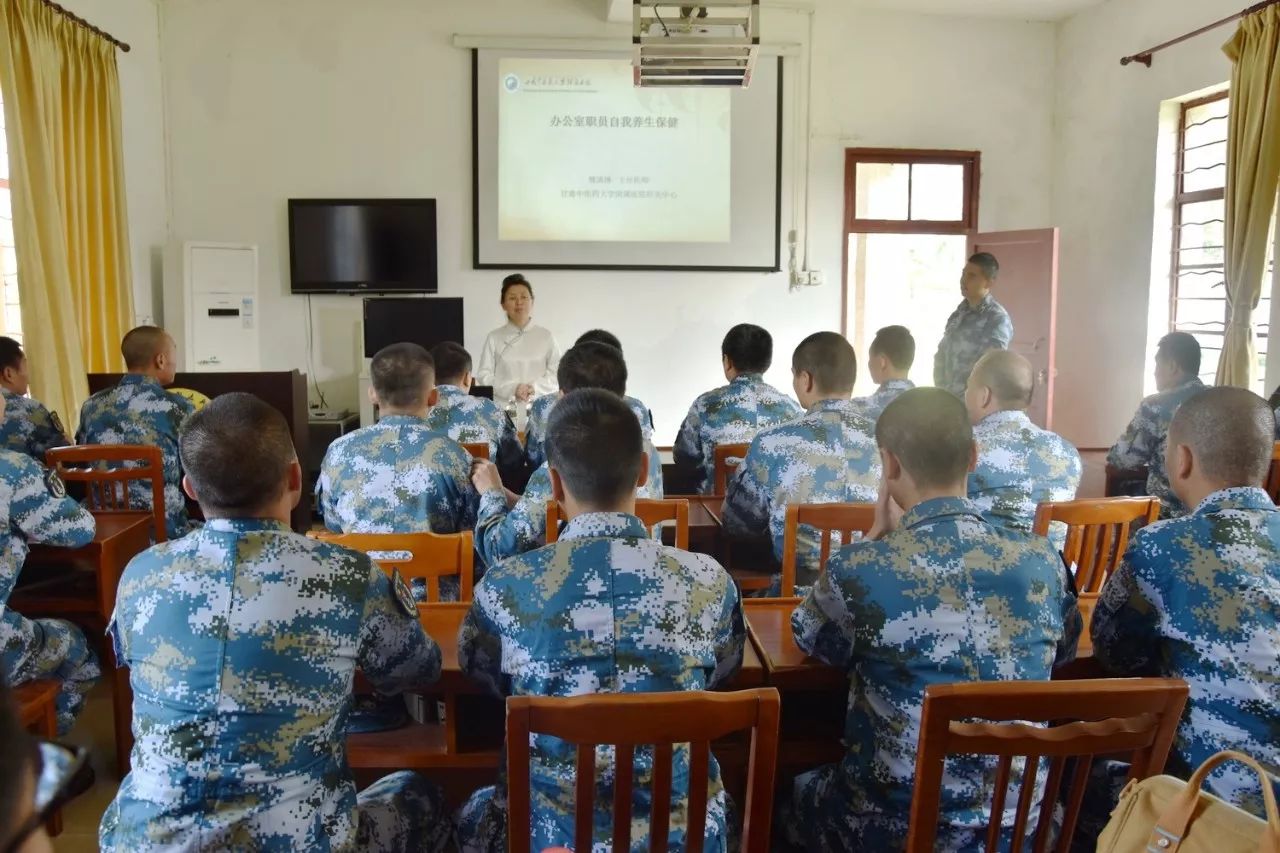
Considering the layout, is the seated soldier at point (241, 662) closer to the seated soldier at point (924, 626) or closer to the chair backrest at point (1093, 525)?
the seated soldier at point (924, 626)

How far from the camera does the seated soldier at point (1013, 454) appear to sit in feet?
9.48

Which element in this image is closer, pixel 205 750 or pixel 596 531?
pixel 205 750

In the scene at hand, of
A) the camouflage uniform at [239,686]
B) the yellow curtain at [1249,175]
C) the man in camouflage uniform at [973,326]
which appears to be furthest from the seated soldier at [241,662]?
the man in camouflage uniform at [973,326]

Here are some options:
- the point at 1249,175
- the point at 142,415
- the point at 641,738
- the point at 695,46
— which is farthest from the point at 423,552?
the point at 1249,175

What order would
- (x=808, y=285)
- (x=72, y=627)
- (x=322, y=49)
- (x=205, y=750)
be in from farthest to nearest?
(x=808, y=285) → (x=322, y=49) → (x=72, y=627) → (x=205, y=750)

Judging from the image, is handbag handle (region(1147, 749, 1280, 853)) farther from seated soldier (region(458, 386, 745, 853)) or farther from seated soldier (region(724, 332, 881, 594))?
seated soldier (region(724, 332, 881, 594))

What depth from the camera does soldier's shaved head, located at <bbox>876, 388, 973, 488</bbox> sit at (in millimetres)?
1703

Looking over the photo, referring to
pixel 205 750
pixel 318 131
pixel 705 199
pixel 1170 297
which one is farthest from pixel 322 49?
pixel 205 750

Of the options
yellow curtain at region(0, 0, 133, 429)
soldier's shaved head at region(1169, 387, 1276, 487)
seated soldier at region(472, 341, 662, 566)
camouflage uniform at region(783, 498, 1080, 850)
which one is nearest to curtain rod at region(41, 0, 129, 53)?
yellow curtain at region(0, 0, 133, 429)

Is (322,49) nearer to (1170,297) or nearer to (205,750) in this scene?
(1170,297)

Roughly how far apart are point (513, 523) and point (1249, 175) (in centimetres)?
457

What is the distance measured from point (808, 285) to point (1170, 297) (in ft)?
7.43

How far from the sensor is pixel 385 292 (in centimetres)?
672

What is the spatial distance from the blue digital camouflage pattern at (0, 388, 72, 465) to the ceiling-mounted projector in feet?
8.77
